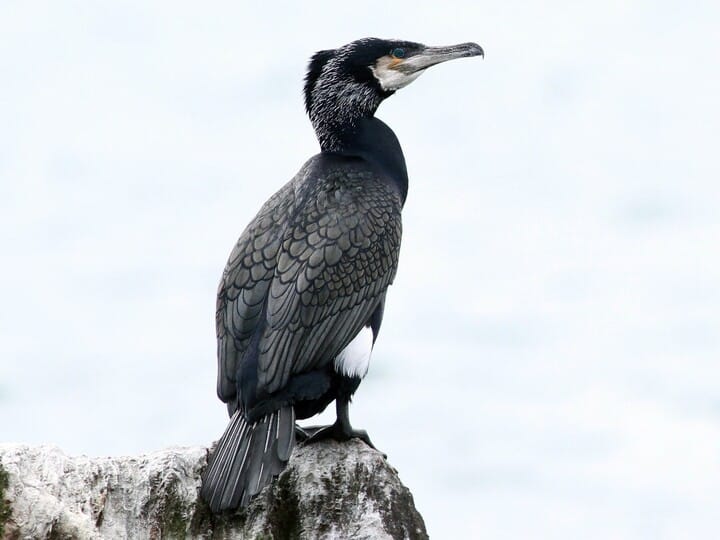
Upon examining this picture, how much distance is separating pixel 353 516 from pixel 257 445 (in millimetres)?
565

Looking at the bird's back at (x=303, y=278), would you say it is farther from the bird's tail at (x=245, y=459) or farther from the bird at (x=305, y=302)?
the bird's tail at (x=245, y=459)

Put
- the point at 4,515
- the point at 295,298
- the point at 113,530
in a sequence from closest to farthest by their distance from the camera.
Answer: the point at 4,515
the point at 113,530
the point at 295,298

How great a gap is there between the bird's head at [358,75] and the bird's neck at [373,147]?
47 millimetres

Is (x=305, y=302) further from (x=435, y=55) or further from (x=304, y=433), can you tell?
(x=435, y=55)

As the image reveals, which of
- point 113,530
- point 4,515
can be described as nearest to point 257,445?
point 113,530

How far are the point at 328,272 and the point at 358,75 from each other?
5.01ft

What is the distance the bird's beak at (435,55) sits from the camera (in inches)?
324

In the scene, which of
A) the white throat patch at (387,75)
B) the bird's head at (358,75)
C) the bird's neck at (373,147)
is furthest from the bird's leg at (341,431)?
the white throat patch at (387,75)

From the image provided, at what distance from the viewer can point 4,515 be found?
595cm

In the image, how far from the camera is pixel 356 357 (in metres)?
7.18

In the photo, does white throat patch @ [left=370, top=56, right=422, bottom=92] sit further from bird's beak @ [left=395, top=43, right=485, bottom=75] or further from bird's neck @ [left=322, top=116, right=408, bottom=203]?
bird's neck @ [left=322, top=116, right=408, bottom=203]

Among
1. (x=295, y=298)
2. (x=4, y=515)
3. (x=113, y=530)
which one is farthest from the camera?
(x=295, y=298)

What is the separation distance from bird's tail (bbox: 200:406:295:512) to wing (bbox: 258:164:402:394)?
7.4 inches

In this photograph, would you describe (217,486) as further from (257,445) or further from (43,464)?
(43,464)
